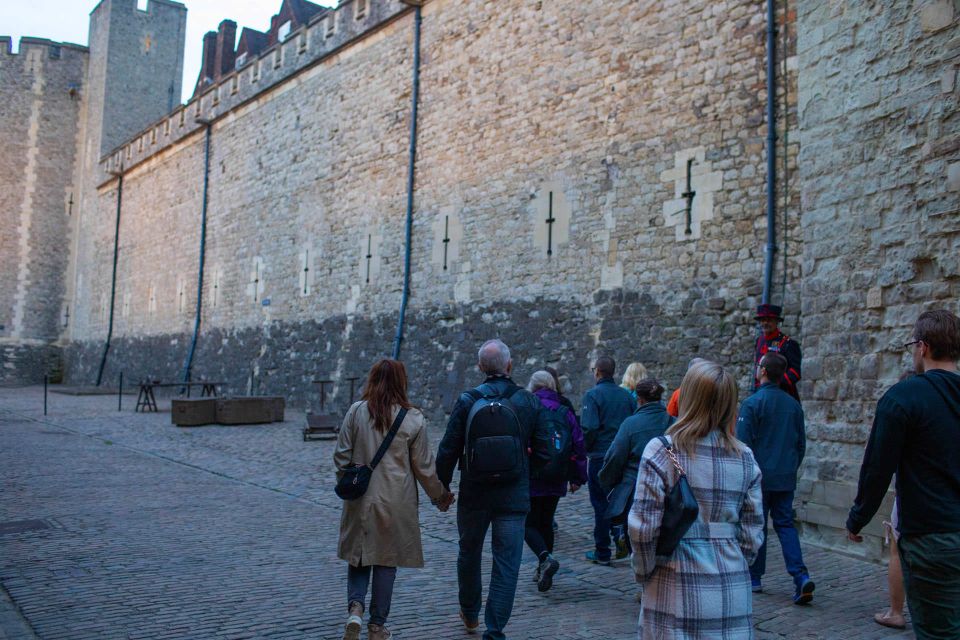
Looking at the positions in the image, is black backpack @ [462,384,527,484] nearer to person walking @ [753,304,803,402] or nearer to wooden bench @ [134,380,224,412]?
person walking @ [753,304,803,402]

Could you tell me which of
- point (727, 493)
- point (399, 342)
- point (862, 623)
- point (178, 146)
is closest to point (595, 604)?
point (862, 623)

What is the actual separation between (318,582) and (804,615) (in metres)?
2.79

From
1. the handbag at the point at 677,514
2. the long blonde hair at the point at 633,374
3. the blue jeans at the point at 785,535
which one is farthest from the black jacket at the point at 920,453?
the long blonde hair at the point at 633,374

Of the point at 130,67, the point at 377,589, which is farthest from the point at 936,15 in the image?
the point at 130,67

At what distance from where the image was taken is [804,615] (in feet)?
14.6

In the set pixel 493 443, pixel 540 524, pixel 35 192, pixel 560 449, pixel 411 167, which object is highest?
pixel 35 192

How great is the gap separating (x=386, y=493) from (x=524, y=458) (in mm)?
709

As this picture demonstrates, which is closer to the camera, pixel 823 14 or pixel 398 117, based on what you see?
pixel 823 14

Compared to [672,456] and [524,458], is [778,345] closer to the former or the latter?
[524,458]

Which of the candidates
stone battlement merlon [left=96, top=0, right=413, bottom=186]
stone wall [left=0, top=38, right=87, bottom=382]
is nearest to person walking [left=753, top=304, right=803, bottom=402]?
stone battlement merlon [left=96, top=0, right=413, bottom=186]

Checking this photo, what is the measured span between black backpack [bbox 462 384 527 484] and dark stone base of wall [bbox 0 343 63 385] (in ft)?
100

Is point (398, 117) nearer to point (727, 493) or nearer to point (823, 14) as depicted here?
point (823, 14)

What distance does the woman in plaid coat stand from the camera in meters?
2.47

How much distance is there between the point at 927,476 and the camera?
279 centimetres
